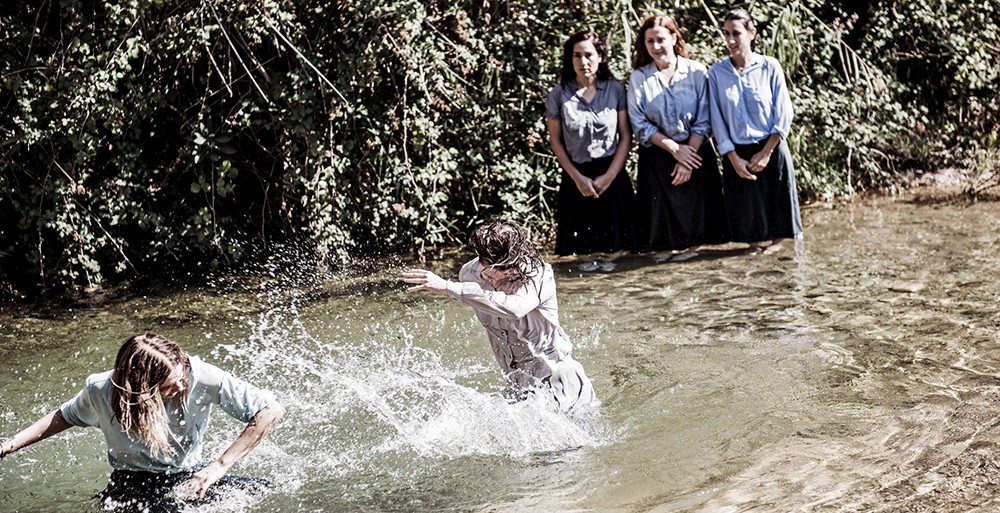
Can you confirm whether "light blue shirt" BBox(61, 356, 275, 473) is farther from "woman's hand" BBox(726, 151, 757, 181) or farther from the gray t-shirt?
"woman's hand" BBox(726, 151, 757, 181)

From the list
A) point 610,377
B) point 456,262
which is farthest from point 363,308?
point 610,377

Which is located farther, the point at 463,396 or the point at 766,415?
the point at 463,396

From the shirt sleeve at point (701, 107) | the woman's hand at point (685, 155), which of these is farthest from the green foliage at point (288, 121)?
the woman's hand at point (685, 155)

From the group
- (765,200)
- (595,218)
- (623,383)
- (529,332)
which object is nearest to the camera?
(529,332)

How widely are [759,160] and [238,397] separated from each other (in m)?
5.79

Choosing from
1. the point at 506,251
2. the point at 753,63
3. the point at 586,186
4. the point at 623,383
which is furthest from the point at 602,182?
the point at 506,251

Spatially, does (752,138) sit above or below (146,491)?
above

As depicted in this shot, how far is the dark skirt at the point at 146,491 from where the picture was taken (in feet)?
15.7

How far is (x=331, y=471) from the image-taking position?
5.68 metres

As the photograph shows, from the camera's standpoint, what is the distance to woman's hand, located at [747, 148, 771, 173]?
9406mm

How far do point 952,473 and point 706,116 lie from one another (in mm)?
4973

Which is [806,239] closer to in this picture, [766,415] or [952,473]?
[766,415]

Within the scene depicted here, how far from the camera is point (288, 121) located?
9.65 meters

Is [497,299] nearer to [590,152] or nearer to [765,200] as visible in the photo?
[590,152]
